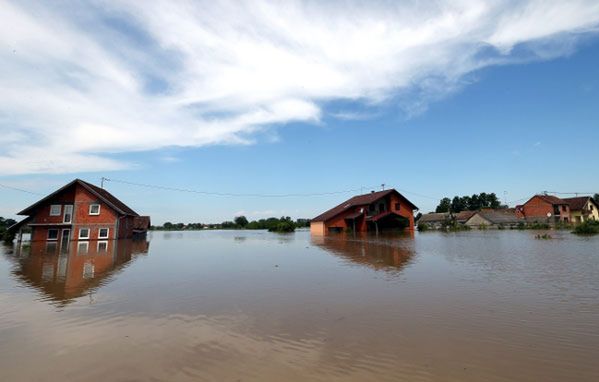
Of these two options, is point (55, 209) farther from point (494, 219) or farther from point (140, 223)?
point (494, 219)

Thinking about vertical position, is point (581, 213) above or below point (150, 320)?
above

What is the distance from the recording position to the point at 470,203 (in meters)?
130

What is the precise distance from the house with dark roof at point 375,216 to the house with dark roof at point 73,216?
26.2m

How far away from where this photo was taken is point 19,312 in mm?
8352

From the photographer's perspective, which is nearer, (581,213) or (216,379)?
(216,379)

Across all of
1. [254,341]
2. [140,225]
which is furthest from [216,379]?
[140,225]

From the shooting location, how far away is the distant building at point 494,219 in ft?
217

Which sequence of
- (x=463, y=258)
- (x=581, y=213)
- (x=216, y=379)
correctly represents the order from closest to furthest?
(x=216, y=379) < (x=463, y=258) < (x=581, y=213)

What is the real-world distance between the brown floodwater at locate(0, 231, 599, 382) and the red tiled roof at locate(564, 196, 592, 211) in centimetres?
6865

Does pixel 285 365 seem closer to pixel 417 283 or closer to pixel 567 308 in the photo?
pixel 567 308

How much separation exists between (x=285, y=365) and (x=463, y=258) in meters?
13.7

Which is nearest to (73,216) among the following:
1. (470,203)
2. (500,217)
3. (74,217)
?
(74,217)

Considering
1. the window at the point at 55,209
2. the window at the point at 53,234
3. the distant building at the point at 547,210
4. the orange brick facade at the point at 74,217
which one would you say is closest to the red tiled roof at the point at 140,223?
the orange brick facade at the point at 74,217

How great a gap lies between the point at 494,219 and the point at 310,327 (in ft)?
235
